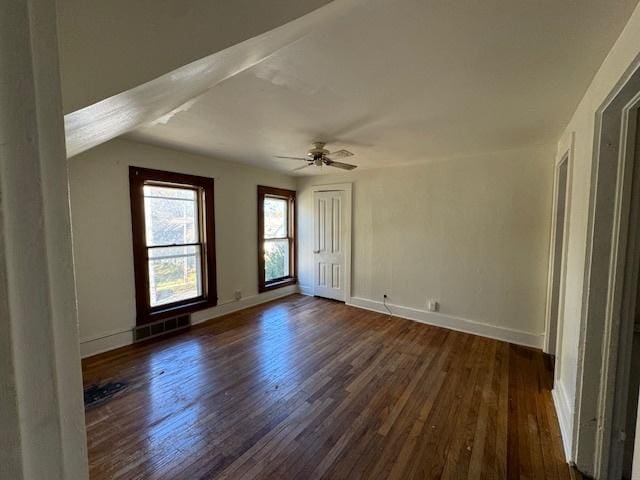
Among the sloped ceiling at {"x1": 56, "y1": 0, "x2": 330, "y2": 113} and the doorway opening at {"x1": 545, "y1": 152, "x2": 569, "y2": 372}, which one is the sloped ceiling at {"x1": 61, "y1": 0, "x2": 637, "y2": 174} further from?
the doorway opening at {"x1": 545, "y1": 152, "x2": 569, "y2": 372}

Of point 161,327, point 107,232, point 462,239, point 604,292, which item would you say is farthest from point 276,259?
point 604,292

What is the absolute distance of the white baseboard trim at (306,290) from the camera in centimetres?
539

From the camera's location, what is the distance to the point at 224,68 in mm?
1316

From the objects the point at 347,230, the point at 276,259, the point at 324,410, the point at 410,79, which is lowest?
the point at 324,410

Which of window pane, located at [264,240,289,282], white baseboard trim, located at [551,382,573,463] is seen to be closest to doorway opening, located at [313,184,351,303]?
window pane, located at [264,240,289,282]

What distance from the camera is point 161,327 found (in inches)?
139

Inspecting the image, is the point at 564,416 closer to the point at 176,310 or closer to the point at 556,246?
the point at 556,246

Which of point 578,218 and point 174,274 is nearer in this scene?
point 578,218

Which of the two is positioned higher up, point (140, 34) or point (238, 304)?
point (140, 34)

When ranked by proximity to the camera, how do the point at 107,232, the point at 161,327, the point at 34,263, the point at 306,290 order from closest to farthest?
the point at 34,263
the point at 107,232
the point at 161,327
the point at 306,290

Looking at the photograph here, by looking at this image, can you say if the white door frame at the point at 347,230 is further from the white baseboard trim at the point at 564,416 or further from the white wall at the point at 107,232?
the white baseboard trim at the point at 564,416

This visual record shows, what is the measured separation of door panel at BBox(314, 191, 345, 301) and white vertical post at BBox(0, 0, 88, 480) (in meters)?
4.59

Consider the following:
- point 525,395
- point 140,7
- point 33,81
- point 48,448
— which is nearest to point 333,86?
point 140,7

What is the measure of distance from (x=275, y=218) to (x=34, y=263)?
4933 mm
